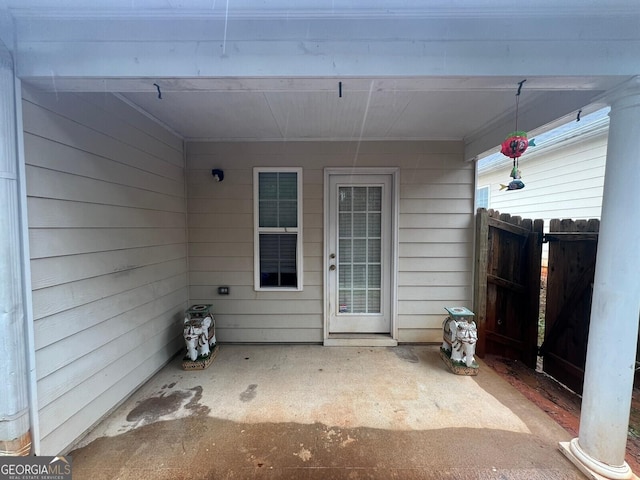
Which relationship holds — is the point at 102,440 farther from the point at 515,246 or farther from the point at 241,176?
the point at 515,246

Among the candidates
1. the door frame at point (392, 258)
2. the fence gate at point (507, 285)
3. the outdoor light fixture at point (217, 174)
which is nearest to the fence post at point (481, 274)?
the fence gate at point (507, 285)

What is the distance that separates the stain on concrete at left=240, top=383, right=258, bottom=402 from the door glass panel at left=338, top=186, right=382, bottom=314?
1264 mm

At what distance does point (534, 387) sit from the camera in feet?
7.91

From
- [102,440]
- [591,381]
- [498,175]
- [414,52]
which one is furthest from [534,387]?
[498,175]

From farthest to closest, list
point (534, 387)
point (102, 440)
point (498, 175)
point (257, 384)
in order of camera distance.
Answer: point (498, 175), point (534, 387), point (257, 384), point (102, 440)

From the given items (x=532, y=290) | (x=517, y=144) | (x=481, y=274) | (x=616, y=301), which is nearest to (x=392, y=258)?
(x=481, y=274)

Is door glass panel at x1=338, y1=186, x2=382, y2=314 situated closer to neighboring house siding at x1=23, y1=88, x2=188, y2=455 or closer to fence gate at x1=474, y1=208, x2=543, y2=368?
fence gate at x1=474, y1=208, x2=543, y2=368

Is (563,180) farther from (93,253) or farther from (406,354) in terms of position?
(93,253)

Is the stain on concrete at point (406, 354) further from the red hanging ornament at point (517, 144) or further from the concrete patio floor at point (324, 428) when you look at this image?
the red hanging ornament at point (517, 144)

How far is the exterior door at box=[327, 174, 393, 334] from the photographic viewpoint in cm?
295

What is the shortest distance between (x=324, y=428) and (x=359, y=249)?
5.88 ft

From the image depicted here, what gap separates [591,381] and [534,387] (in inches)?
49.9

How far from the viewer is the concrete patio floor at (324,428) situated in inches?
56.1

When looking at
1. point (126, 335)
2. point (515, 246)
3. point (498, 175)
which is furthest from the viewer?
point (498, 175)
